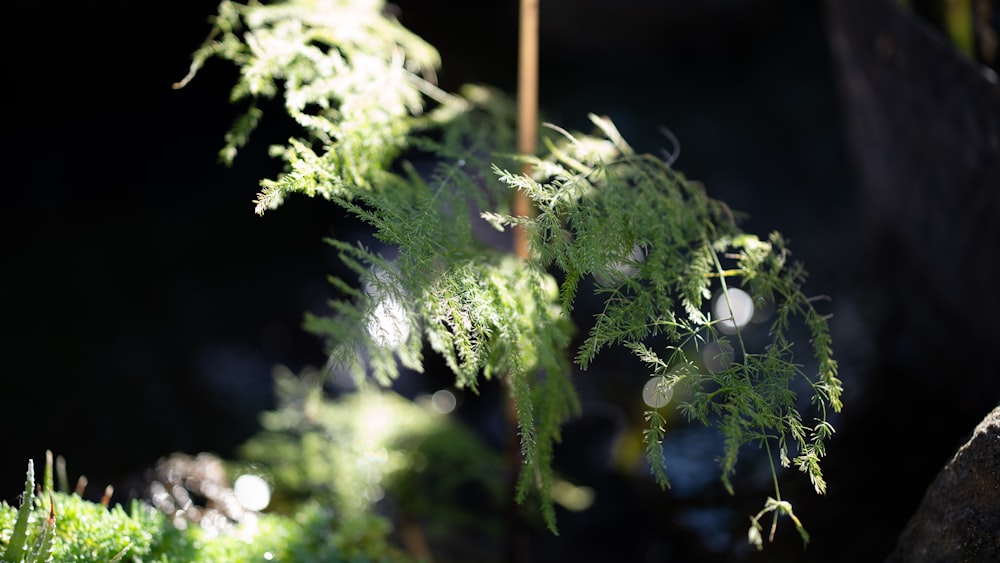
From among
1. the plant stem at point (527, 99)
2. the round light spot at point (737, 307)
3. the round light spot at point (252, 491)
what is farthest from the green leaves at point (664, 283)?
the round light spot at point (737, 307)

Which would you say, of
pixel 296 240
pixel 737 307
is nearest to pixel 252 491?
pixel 296 240

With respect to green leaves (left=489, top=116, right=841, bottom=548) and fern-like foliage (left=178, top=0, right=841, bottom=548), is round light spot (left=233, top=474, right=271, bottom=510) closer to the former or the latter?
fern-like foliage (left=178, top=0, right=841, bottom=548)

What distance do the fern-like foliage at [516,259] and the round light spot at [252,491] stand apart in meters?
1.25

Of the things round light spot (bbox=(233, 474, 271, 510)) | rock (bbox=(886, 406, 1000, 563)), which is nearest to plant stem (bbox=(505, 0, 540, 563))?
round light spot (bbox=(233, 474, 271, 510))

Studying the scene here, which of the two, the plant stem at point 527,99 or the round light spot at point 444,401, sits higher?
the plant stem at point 527,99

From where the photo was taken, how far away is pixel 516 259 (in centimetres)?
207

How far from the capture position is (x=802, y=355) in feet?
13.3

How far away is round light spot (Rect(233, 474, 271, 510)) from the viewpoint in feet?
9.58

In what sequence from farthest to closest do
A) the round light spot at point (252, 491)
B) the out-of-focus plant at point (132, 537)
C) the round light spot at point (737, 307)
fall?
the round light spot at point (737, 307)
the round light spot at point (252, 491)
the out-of-focus plant at point (132, 537)

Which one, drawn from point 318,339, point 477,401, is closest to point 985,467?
point 477,401

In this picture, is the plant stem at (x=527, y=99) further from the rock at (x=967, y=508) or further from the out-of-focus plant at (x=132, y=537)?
the rock at (x=967, y=508)

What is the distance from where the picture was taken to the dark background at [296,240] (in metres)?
3.11

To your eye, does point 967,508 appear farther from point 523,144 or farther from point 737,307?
point 737,307

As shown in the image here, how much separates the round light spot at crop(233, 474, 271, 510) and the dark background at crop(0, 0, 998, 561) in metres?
0.41
